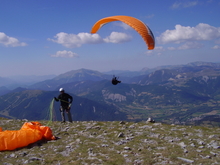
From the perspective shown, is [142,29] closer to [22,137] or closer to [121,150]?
[121,150]

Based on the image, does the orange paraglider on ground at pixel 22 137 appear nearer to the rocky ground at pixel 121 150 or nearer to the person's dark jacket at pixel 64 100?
the rocky ground at pixel 121 150

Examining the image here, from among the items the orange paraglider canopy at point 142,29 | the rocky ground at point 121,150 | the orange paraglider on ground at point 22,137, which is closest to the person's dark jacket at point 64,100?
the rocky ground at point 121,150

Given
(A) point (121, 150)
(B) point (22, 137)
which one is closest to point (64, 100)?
(B) point (22, 137)

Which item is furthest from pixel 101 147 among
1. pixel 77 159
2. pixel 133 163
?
pixel 133 163

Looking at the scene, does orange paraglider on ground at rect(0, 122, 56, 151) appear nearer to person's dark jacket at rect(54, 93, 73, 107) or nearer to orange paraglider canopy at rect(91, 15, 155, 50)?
person's dark jacket at rect(54, 93, 73, 107)

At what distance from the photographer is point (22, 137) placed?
37.6 feet

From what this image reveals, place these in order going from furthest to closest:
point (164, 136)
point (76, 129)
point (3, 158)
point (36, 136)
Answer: point (76, 129) → point (164, 136) → point (36, 136) → point (3, 158)

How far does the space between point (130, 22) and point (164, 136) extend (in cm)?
1114

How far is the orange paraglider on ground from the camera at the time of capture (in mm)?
10969

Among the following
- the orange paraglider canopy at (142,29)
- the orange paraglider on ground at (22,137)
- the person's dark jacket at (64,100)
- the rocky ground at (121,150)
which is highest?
the orange paraglider canopy at (142,29)

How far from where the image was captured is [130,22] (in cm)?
1808

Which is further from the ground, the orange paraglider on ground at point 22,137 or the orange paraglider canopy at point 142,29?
the orange paraglider canopy at point 142,29

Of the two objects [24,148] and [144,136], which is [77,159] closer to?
[24,148]

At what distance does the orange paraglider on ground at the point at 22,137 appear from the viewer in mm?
10969
